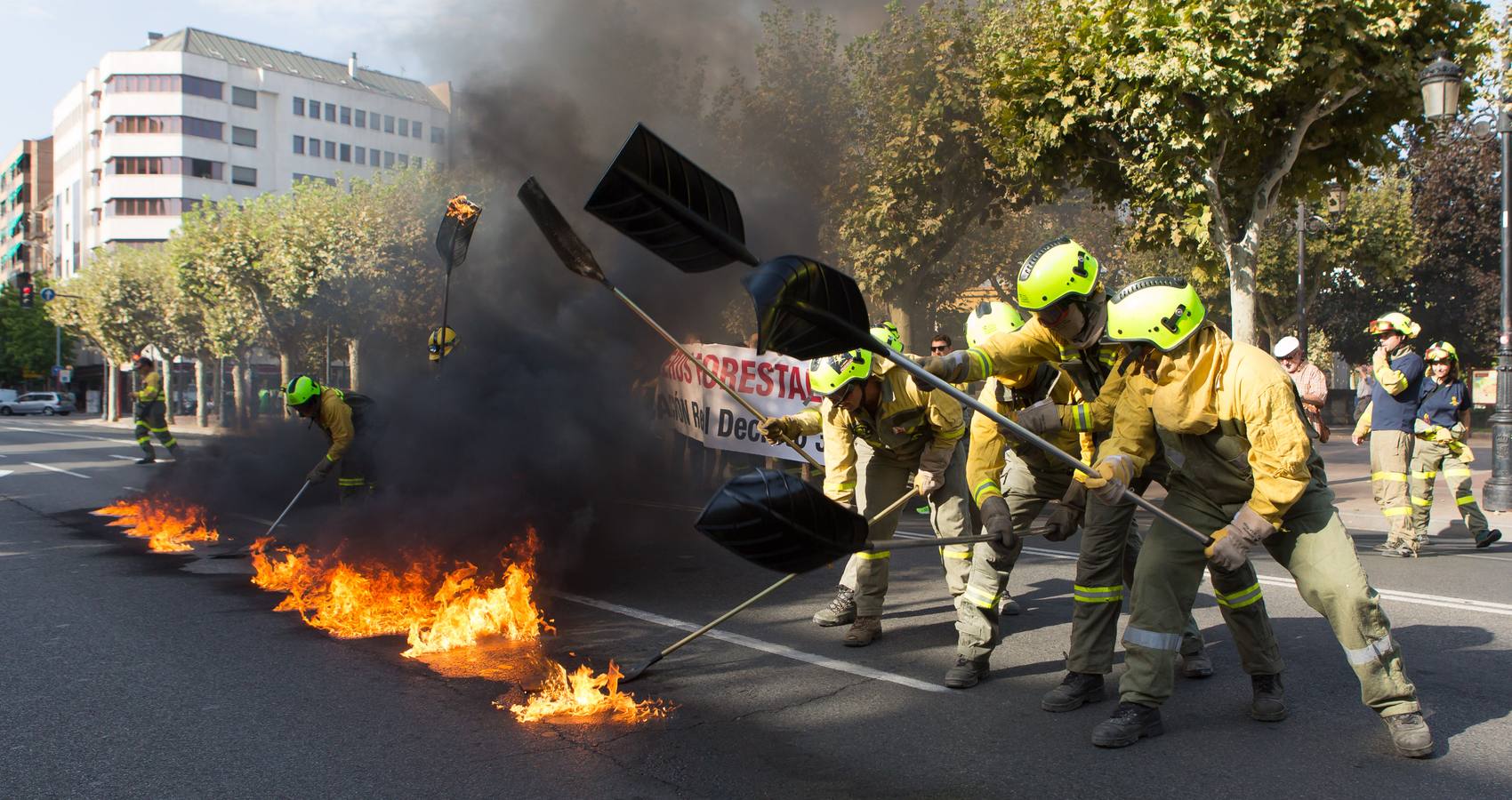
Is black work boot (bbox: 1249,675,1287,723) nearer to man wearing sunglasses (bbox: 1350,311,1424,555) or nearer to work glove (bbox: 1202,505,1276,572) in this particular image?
work glove (bbox: 1202,505,1276,572)

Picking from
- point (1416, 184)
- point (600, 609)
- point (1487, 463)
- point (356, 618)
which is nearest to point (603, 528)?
point (600, 609)

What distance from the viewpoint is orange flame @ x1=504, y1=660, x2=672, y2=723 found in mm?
4008

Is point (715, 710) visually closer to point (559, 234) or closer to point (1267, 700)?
point (1267, 700)

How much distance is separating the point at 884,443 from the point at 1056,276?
5.11 ft

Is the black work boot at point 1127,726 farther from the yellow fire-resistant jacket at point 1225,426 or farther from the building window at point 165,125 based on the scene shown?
the building window at point 165,125

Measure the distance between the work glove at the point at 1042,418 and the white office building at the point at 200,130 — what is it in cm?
5610

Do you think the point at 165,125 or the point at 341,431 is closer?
the point at 341,431

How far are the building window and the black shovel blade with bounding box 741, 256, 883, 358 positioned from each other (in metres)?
66.1

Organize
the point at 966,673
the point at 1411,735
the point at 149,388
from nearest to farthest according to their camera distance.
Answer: the point at 1411,735 < the point at 966,673 < the point at 149,388

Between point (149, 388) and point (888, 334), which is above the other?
point (888, 334)

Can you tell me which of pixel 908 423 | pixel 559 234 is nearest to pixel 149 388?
pixel 559 234

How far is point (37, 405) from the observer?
49.8 m

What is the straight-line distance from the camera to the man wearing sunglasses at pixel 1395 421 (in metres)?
7.58

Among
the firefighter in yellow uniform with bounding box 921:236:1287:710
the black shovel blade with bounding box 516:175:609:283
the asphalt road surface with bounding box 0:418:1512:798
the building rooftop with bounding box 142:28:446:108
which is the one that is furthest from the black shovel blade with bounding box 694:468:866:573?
the building rooftop with bounding box 142:28:446:108
